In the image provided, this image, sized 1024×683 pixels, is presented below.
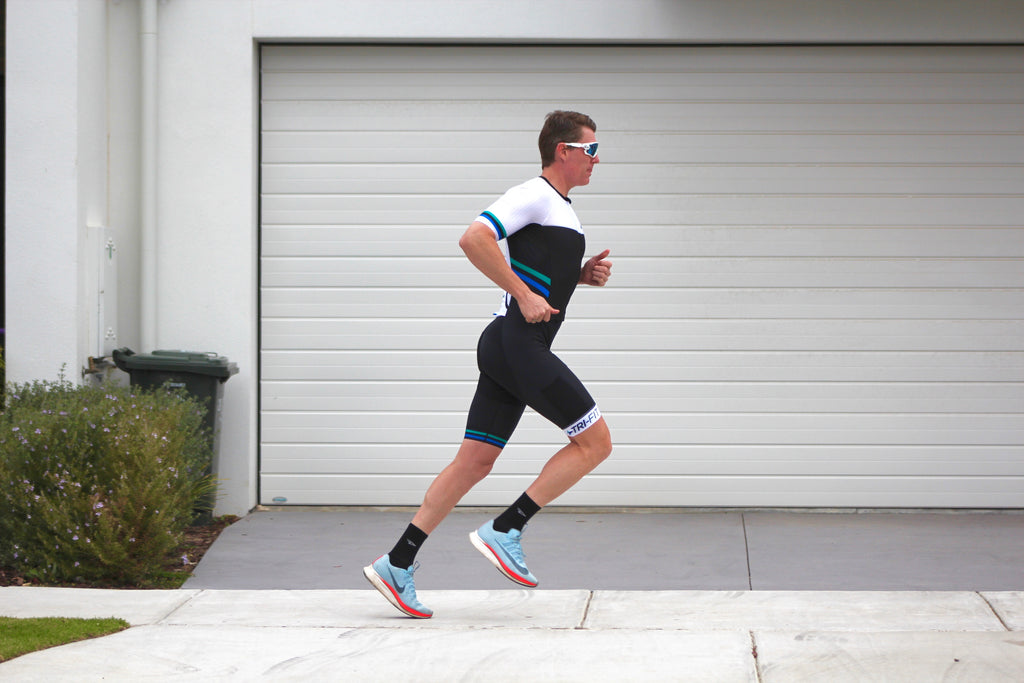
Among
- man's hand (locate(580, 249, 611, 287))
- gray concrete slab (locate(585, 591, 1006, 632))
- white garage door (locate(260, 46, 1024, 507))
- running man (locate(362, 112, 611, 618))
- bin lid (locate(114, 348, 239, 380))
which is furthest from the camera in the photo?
white garage door (locate(260, 46, 1024, 507))

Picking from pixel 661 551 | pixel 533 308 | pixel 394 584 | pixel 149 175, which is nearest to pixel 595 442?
pixel 533 308

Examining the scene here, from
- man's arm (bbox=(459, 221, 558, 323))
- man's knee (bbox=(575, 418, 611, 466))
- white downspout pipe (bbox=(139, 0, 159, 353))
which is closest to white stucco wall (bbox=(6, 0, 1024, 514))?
white downspout pipe (bbox=(139, 0, 159, 353))

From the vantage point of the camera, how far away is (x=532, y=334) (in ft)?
15.3

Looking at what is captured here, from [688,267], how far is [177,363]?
3.17 metres

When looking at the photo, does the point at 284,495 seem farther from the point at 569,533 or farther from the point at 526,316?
A: the point at 526,316

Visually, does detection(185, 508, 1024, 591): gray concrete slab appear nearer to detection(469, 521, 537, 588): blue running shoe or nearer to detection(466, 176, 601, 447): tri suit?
detection(469, 521, 537, 588): blue running shoe

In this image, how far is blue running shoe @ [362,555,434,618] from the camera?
15.8 ft

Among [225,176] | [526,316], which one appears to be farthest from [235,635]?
[225,176]

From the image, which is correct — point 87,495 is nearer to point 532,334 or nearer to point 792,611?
point 532,334

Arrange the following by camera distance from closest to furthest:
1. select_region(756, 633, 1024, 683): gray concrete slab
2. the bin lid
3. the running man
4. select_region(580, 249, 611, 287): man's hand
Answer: select_region(756, 633, 1024, 683): gray concrete slab, the running man, select_region(580, 249, 611, 287): man's hand, the bin lid

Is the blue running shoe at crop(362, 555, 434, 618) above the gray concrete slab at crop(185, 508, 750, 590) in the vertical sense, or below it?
above

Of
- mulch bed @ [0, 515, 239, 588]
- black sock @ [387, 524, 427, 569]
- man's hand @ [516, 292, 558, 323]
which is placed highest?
man's hand @ [516, 292, 558, 323]

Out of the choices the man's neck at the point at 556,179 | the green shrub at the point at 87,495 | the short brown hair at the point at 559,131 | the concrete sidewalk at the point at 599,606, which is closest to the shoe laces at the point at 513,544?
the concrete sidewalk at the point at 599,606

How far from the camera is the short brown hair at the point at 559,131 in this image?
15.7 ft
